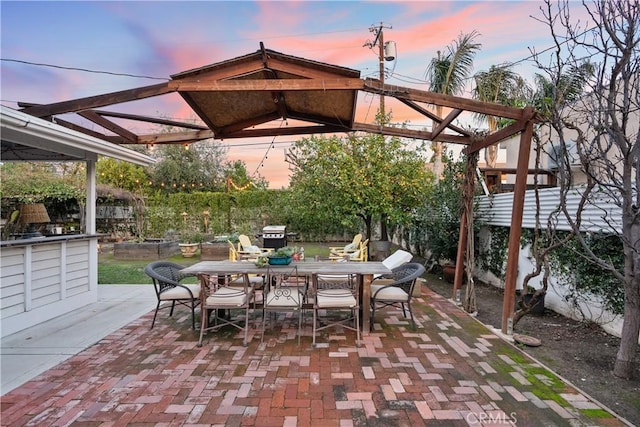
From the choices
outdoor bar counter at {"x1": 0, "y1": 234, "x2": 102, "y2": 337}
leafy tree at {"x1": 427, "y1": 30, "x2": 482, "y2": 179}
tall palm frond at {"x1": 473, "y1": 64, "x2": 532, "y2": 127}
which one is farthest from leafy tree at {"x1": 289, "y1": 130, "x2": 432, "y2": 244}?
outdoor bar counter at {"x1": 0, "y1": 234, "x2": 102, "y2": 337}

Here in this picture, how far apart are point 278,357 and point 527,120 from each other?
3.53 m

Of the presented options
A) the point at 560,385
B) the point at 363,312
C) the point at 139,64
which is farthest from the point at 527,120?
the point at 139,64

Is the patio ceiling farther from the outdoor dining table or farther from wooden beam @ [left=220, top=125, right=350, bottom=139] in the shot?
the outdoor dining table

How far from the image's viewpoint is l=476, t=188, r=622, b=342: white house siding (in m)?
3.57

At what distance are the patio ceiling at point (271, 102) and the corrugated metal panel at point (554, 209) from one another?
1202 mm

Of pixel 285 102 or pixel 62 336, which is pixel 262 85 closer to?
pixel 285 102

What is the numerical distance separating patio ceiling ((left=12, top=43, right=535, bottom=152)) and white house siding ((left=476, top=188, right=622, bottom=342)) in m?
1.27

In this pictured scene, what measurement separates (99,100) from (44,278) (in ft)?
7.88

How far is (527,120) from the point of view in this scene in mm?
3393

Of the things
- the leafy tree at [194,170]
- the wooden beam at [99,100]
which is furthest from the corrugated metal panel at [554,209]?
the leafy tree at [194,170]

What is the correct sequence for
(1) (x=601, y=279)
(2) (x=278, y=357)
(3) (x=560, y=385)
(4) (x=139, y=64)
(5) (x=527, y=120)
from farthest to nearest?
(4) (x=139, y=64), (1) (x=601, y=279), (5) (x=527, y=120), (2) (x=278, y=357), (3) (x=560, y=385)

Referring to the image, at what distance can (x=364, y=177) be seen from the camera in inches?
299

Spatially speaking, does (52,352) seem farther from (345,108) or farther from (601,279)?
(601,279)

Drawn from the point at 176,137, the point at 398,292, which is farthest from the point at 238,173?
the point at 398,292
